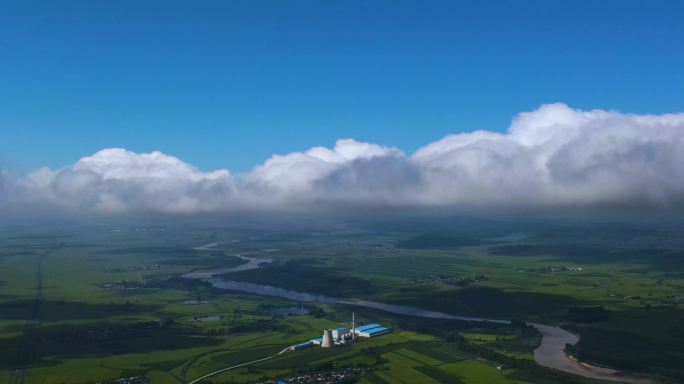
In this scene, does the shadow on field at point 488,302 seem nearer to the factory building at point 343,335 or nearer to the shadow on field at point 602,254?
the factory building at point 343,335

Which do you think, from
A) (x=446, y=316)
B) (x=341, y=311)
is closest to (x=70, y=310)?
(x=341, y=311)

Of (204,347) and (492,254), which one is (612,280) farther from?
(204,347)

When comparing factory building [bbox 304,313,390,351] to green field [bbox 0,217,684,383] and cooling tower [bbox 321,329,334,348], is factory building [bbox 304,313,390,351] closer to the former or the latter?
cooling tower [bbox 321,329,334,348]

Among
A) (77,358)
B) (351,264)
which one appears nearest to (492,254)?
(351,264)

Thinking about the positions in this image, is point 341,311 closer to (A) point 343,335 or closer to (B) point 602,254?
(A) point 343,335

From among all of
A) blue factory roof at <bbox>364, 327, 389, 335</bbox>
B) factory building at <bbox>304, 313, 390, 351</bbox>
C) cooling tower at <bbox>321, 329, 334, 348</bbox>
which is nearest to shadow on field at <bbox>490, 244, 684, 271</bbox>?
blue factory roof at <bbox>364, 327, 389, 335</bbox>

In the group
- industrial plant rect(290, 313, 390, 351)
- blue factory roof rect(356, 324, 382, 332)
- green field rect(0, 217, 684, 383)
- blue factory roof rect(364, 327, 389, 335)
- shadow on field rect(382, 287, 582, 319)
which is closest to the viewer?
green field rect(0, 217, 684, 383)

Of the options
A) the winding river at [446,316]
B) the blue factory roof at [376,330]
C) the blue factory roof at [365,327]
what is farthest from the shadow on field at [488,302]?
the blue factory roof at [376,330]
